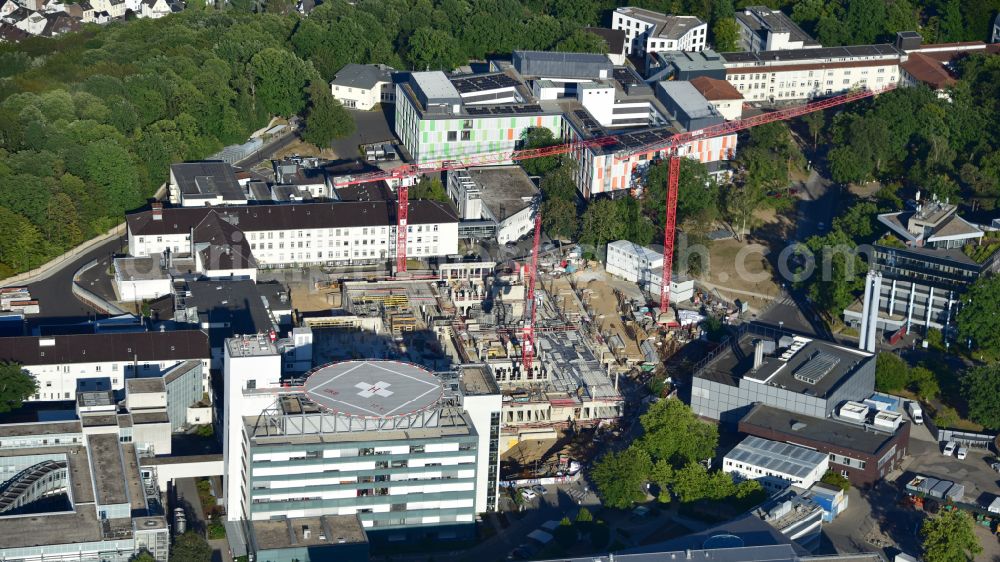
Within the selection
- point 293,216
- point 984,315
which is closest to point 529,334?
point 293,216

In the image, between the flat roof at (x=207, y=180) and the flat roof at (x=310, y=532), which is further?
the flat roof at (x=207, y=180)

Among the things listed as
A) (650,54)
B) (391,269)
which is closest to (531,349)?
(391,269)

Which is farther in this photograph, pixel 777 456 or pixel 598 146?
pixel 598 146

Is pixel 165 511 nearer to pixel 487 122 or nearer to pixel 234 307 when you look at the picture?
pixel 234 307

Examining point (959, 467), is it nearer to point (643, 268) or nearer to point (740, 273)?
point (740, 273)

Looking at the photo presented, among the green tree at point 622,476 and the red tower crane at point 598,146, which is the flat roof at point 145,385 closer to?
the red tower crane at point 598,146

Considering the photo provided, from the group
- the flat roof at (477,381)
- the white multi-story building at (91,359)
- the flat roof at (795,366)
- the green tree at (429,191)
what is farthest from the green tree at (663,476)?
the green tree at (429,191)

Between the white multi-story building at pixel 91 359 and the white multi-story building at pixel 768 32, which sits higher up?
the white multi-story building at pixel 768 32

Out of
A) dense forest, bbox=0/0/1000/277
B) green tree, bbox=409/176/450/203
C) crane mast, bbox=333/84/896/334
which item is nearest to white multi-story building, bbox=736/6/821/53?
dense forest, bbox=0/0/1000/277
